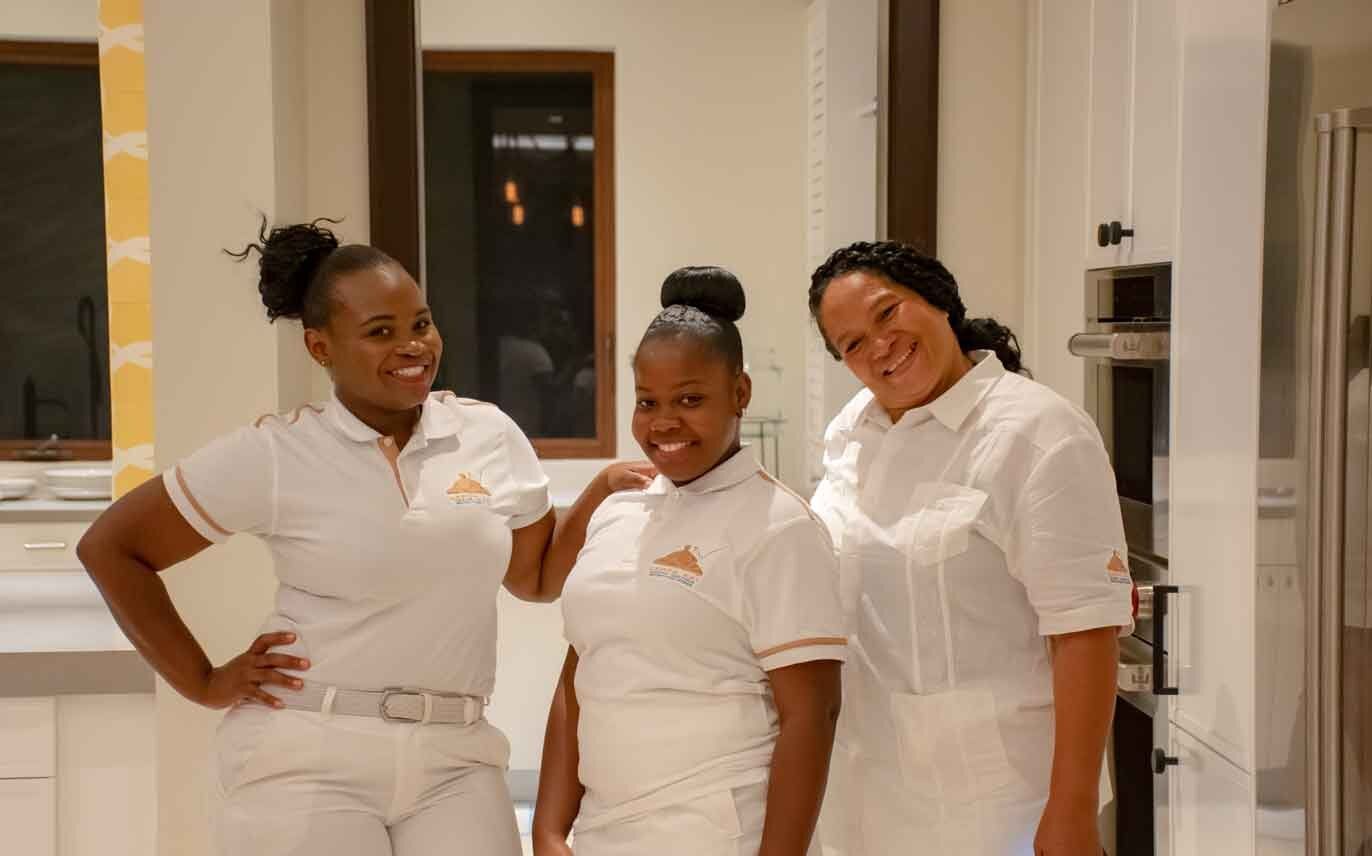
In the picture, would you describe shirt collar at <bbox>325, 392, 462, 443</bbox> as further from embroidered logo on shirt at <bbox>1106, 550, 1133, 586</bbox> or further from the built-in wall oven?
the built-in wall oven

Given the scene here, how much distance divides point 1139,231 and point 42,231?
4.51m

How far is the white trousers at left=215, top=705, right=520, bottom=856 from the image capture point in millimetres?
1747

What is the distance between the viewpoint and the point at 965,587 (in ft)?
5.21

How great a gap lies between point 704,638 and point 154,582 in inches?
33.5

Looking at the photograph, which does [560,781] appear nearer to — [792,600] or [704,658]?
[704,658]

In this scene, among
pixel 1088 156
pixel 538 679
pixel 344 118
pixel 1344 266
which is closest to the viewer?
pixel 1344 266

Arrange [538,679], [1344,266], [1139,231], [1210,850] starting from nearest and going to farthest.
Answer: [1344,266]
[1210,850]
[1139,231]
[538,679]

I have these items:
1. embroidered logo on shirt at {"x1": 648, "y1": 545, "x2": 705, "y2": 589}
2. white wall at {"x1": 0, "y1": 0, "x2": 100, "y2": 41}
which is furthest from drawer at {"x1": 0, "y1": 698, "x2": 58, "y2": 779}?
white wall at {"x1": 0, "y1": 0, "x2": 100, "y2": 41}

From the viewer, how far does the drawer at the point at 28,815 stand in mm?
2816

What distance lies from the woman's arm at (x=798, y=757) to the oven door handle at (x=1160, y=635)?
614mm

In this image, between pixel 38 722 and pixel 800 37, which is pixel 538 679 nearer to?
pixel 38 722

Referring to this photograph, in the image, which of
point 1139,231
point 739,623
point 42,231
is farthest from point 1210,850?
point 42,231

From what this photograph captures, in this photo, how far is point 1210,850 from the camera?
181cm

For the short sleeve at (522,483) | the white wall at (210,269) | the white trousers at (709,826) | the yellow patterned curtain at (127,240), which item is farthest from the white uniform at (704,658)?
the yellow patterned curtain at (127,240)
